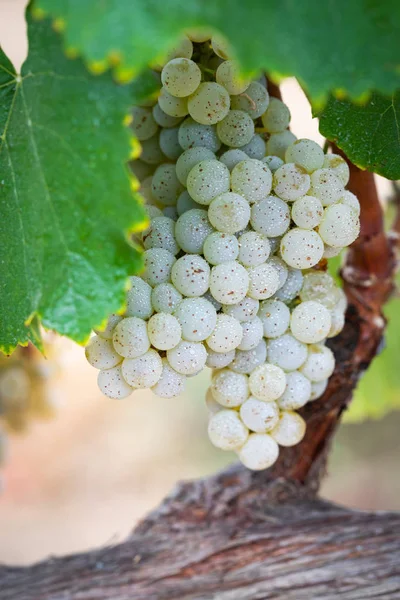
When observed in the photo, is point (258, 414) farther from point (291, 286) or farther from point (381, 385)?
point (381, 385)

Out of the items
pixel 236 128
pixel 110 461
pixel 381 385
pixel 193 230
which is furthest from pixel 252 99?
pixel 110 461

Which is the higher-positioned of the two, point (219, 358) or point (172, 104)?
point (172, 104)

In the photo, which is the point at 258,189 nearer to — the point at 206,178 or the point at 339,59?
the point at 206,178

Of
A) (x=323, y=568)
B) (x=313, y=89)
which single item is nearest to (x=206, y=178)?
(x=313, y=89)

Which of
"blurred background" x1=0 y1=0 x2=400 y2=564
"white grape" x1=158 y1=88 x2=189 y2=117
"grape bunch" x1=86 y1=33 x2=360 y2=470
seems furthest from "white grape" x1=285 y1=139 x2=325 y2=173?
"blurred background" x1=0 y1=0 x2=400 y2=564

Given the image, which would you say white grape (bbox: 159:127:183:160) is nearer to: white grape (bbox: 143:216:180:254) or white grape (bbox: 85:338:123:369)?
white grape (bbox: 143:216:180:254)

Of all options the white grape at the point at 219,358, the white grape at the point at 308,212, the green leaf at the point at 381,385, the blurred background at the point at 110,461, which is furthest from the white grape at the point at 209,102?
the blurred background at the point at 110,461

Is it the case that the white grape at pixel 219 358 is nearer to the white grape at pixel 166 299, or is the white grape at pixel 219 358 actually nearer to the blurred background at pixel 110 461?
the white grape at pixel 166 299
